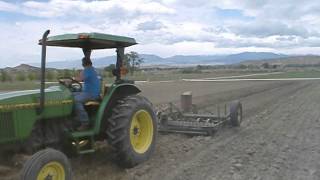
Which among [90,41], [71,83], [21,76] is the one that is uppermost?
[90,41]

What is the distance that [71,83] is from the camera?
7.68 metres

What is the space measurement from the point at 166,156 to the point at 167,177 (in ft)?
4.86

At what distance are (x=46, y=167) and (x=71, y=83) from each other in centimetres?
204

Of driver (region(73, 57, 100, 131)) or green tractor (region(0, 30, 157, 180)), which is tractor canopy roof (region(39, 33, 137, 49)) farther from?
driver (region(73, 57, 100, 131))

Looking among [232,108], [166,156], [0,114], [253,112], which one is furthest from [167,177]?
[253,112]

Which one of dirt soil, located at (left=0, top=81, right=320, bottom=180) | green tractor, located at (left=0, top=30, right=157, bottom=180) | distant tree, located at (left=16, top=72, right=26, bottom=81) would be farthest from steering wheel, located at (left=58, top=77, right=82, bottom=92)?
distant tree, located at (left=16, top=72, right=26, bottom=81)

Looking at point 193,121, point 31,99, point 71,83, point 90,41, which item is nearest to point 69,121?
point 71,83

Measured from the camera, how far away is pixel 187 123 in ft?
36.1

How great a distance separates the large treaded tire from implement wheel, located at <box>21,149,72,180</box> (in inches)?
54.7

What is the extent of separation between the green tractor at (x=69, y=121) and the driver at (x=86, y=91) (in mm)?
97

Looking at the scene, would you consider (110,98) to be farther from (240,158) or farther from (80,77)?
(240,158)

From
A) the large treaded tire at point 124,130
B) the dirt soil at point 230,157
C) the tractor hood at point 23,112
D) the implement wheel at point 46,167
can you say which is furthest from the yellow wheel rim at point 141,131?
the implement wheel at point 46,167

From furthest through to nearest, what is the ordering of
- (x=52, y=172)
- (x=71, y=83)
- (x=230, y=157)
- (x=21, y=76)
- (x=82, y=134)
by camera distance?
(x=21, y=76), (x=230, y=157), (x=71, y=83), (x=82, y=134), (x=52, y=172)

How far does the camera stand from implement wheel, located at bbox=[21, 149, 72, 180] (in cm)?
570
